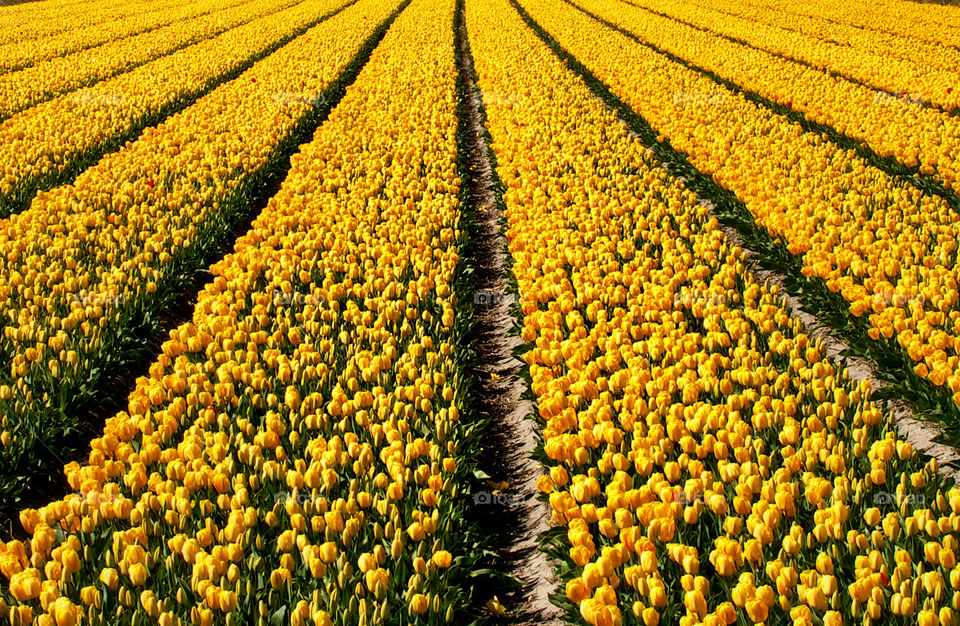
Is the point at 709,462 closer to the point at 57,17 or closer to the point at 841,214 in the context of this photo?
the point at 841,214

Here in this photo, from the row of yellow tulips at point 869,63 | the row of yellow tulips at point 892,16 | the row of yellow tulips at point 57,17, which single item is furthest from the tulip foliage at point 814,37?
the row of yellow tulips at point 57,17

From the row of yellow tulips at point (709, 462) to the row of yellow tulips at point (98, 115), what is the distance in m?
8.05

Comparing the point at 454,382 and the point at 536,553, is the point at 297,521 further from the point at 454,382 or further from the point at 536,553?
the point at 454,382

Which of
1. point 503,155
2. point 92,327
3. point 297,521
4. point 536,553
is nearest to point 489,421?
point 536,553

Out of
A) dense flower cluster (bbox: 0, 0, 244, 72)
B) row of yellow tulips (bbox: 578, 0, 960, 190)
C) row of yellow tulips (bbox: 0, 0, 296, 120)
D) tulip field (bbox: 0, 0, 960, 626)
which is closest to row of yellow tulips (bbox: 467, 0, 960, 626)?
tulip field (bbox: 0, 0, 960, 626)

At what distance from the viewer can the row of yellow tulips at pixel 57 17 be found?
3020 centimetres

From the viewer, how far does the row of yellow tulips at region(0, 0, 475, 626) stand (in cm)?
332

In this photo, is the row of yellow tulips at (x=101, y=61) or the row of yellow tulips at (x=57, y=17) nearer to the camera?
the row of yellow tulips at (x=101, y=61)

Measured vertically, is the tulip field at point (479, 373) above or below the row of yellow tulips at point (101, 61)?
below

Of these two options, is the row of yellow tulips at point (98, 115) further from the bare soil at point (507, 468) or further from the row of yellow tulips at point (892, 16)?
the row of yellow tulips at point (892, 16)

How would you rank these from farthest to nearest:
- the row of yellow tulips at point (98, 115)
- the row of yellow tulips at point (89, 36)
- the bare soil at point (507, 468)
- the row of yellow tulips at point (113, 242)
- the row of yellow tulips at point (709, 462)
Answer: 1. the row of yellow tulips at point (89, 36)
2. the row of yellow tulips at point (98, 115)
3. the row of yellow tulips at point (113, 242)
4. the bare soil at point (507, 468)
5. the row of yellow tulips at point (709, 462)

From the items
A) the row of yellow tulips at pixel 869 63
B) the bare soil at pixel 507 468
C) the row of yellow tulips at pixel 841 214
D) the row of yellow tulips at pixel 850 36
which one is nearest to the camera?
the bare soil at pixel 507 468

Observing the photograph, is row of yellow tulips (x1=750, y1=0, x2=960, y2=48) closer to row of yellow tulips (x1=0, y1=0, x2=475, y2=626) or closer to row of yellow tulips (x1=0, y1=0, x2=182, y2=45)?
row of yellow tulips (x1=0, y1=0, x2=475, y2=626)

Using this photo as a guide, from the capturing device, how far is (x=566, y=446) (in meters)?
4.14
